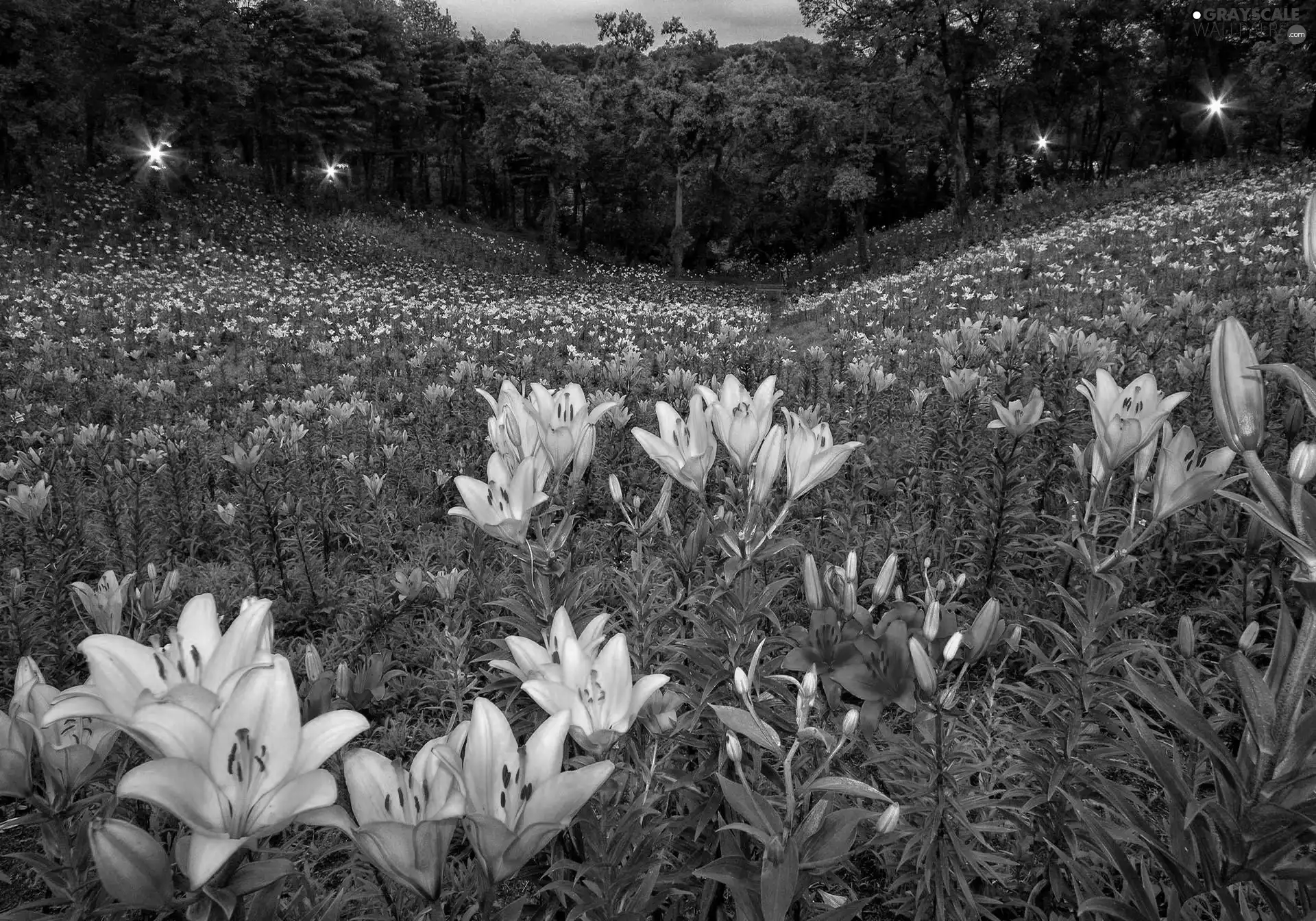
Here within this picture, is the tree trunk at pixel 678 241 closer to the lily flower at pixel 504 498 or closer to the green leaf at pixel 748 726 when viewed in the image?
the lily flower at pixel 504 498

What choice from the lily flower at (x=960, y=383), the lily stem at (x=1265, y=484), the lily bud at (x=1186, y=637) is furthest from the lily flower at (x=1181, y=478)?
the lily flower at (x=960, y=383)

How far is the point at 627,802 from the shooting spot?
1.47 meters

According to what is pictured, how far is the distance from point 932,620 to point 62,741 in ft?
4.57

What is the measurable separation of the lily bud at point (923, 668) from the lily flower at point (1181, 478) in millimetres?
722

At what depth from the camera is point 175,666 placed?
993 mm

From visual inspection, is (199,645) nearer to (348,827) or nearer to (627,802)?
(348,827)

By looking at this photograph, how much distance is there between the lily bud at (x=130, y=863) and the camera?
0.81 meters

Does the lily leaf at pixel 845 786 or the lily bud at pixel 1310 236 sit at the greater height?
the lily bud at pixel 1310 236

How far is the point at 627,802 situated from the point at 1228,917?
1.04m

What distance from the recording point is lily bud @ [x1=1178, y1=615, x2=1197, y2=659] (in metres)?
1.69

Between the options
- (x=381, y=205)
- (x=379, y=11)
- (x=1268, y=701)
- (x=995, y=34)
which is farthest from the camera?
(x=379, y=11)

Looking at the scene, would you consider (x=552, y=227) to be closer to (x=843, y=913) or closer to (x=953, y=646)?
(x=953, y=646)

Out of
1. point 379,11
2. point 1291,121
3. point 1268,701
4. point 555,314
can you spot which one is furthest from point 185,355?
point 1291,121

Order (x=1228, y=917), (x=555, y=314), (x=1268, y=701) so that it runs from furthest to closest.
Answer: (x=555, y=314)
(x=1228, y=917)
(x=1268, y=701)
